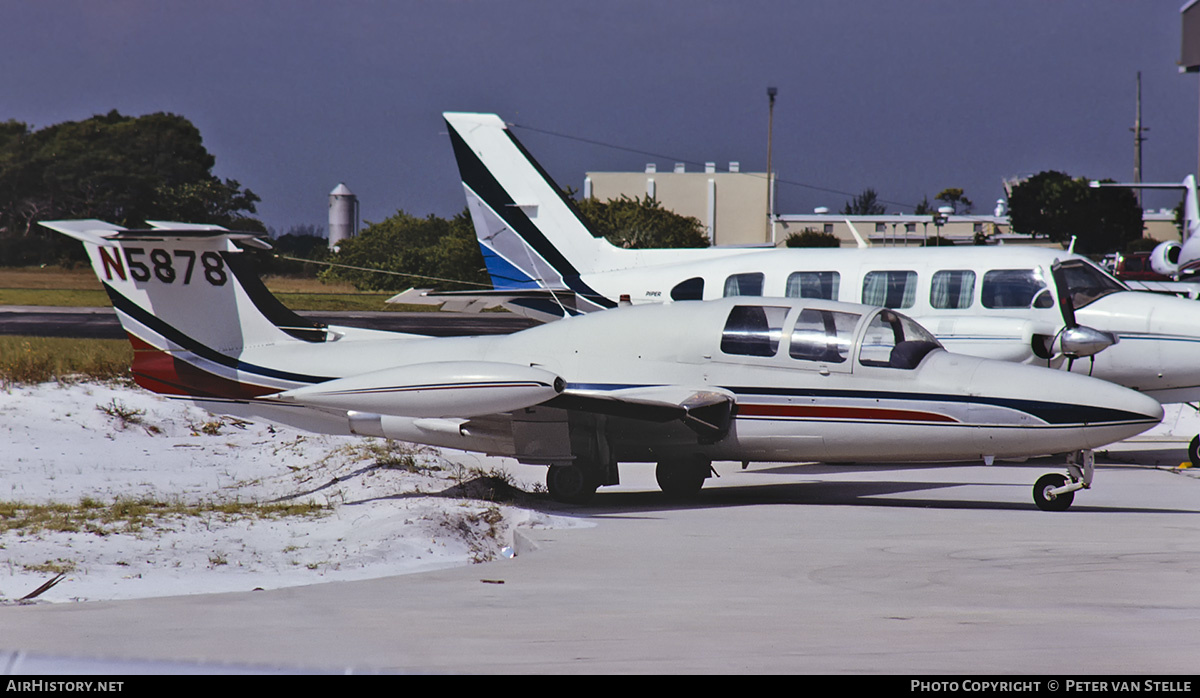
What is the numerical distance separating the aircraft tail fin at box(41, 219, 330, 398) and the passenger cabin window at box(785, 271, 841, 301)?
6.09 meters

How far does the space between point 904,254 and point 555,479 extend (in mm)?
6201

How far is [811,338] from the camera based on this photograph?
11359 mm

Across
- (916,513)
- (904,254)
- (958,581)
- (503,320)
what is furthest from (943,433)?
(503,320)

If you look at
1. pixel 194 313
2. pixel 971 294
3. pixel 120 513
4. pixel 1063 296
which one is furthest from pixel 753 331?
pixel 194 313

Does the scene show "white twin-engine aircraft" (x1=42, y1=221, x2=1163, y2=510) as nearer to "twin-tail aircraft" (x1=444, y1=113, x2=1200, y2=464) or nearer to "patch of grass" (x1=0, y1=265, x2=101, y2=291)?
"twin-tail aircraft" (x1=444, y1=113, x2=1200, y2=464)

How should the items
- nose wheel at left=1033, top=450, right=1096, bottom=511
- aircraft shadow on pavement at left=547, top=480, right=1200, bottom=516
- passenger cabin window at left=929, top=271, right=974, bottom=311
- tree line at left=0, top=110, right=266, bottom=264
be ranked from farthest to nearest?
tree line at left=0, top=110, right=266, bottom=264 < passenger cabin window at left=929, top=271, right=974, bottom=311 < aircraft shadow on pavement at left=547, top=480, right=1200, bottom=516 < nose wheel at left=1033, top=450, right=1096, bottom=511

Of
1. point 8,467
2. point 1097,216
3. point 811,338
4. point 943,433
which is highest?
point 1097,216

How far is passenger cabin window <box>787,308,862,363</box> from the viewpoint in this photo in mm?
11227

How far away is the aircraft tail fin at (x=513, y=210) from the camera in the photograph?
18.4 meters

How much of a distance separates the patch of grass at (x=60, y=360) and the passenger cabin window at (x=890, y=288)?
38.5 feet

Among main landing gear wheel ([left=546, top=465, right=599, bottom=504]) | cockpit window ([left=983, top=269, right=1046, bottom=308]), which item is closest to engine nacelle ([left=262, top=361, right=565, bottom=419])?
main landing gear wheel ([left=546, top=465, right=599, bottom=504])

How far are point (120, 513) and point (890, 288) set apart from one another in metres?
9.55

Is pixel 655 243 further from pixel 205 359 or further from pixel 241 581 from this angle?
pixel 241 581

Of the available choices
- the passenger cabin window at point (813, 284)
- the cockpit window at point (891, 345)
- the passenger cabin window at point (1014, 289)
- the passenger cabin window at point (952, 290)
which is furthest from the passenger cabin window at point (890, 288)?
the cockpit window at point (891, 345)
